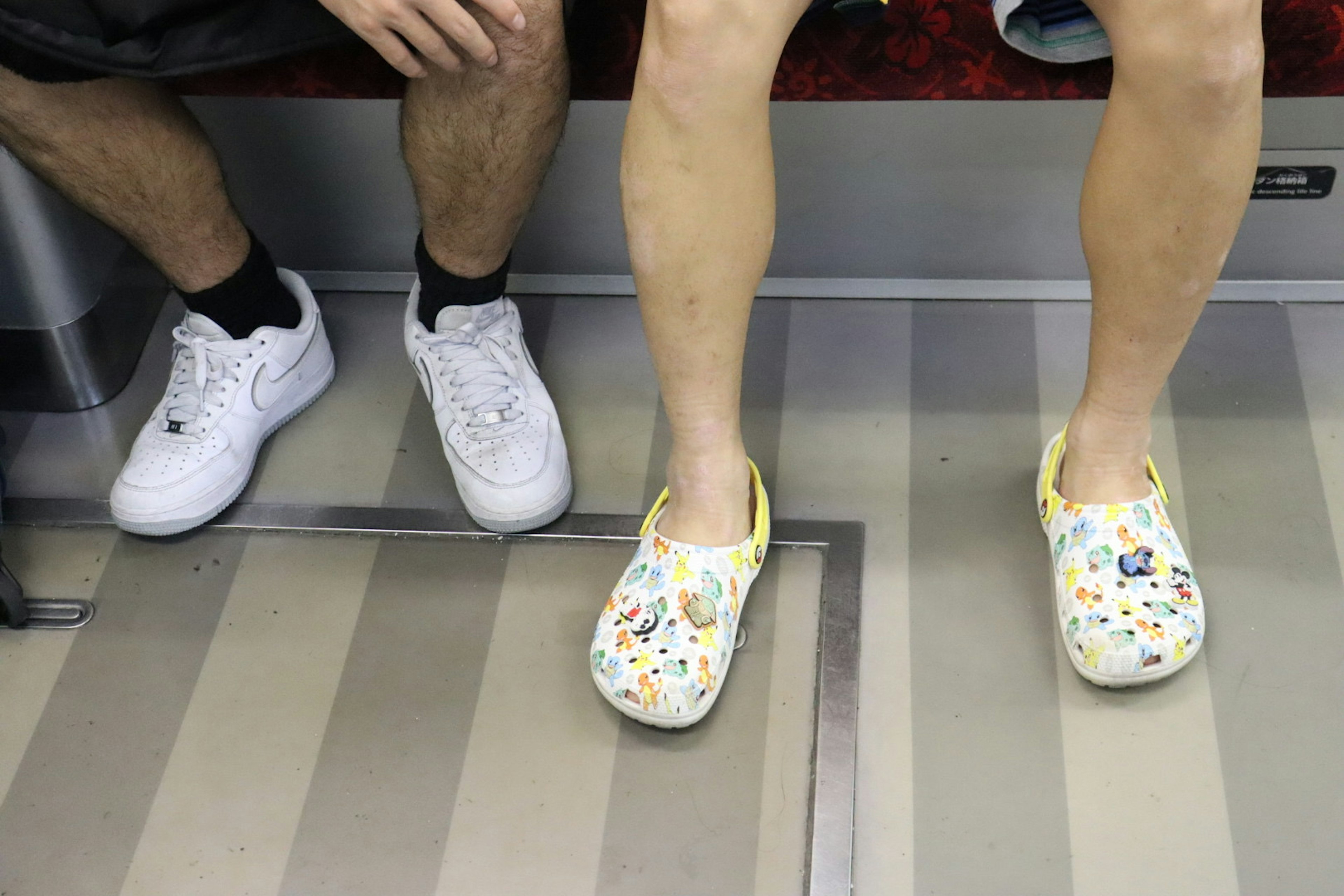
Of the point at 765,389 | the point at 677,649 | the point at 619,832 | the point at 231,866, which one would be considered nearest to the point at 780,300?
the point at 765,389

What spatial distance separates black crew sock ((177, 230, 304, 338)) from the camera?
4.40 feet

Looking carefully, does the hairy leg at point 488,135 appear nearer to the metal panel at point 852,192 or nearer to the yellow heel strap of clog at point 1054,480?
the metal panel at point 852,192

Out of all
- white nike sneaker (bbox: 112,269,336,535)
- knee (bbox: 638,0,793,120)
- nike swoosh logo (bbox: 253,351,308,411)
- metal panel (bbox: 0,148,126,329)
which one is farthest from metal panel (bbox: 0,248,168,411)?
knee (bbox: 638,0,793,120)

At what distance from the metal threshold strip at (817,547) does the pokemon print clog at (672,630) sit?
91 mm

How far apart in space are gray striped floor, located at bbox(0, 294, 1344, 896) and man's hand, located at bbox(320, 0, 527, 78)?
18.9 inches

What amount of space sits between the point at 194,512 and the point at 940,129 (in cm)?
92

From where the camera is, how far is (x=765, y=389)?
1397 millimetres

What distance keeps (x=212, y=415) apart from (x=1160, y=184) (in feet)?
3.19

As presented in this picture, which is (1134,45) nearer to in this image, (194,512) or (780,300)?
(780,300)

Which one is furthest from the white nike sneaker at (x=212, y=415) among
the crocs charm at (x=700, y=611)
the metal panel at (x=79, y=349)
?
the crocs charm at (x=700, y=611)

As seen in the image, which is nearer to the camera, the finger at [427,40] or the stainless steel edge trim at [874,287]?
the finger at [427,40]

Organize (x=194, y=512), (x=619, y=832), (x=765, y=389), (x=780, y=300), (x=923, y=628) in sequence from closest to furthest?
(x=619, y=832), (x=923, y=628), (x=194, y=512), (x=765, y=389), (x=780, y=300)

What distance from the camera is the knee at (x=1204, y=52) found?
2.86 ft

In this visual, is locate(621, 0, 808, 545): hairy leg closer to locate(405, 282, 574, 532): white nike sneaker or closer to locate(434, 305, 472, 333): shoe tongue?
locate(405, 282, 574, 532): white nike sneaker
